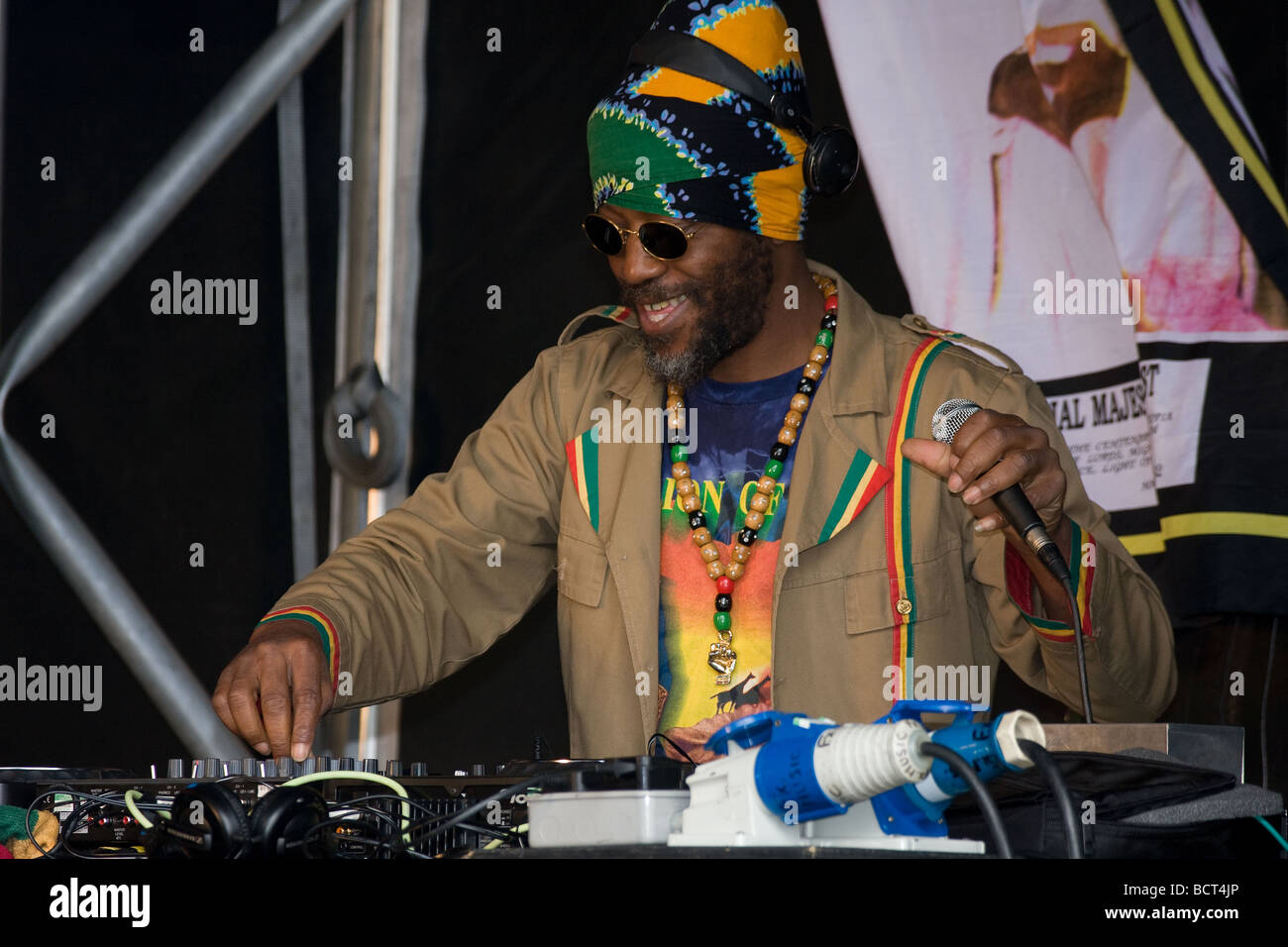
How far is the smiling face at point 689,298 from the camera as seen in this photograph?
2.38 metres

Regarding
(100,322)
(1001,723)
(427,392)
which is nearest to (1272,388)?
(427,392)

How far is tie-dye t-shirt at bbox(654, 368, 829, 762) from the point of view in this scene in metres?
2.25

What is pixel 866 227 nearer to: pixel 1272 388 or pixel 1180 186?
pixel 1180 186

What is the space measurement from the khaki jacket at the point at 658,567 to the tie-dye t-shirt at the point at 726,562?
41 mm

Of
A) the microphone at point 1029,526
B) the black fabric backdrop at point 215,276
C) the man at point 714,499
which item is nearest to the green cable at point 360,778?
the microphone at point 1029,526

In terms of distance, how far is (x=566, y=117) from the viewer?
3.21m

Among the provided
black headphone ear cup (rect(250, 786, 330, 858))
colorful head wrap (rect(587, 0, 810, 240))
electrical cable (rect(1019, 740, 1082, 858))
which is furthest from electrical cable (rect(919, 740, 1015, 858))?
colorful head wrap (rect(587, 0, 810, 240))

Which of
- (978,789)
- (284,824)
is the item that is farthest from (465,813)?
(978,789)

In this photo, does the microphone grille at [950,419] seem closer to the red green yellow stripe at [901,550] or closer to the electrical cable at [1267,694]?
the red green yellow stripe at [901,550]

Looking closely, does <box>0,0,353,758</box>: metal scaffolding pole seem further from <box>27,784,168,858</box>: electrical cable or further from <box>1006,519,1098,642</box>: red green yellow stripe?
<box>1006,519,1098,642</box>: red green yellow stripe

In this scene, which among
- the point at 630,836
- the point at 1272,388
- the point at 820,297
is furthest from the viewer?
the point at 1272,388

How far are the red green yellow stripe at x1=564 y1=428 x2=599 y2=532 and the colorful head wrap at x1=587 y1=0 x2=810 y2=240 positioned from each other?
1.38ft

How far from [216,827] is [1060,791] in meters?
0.60
